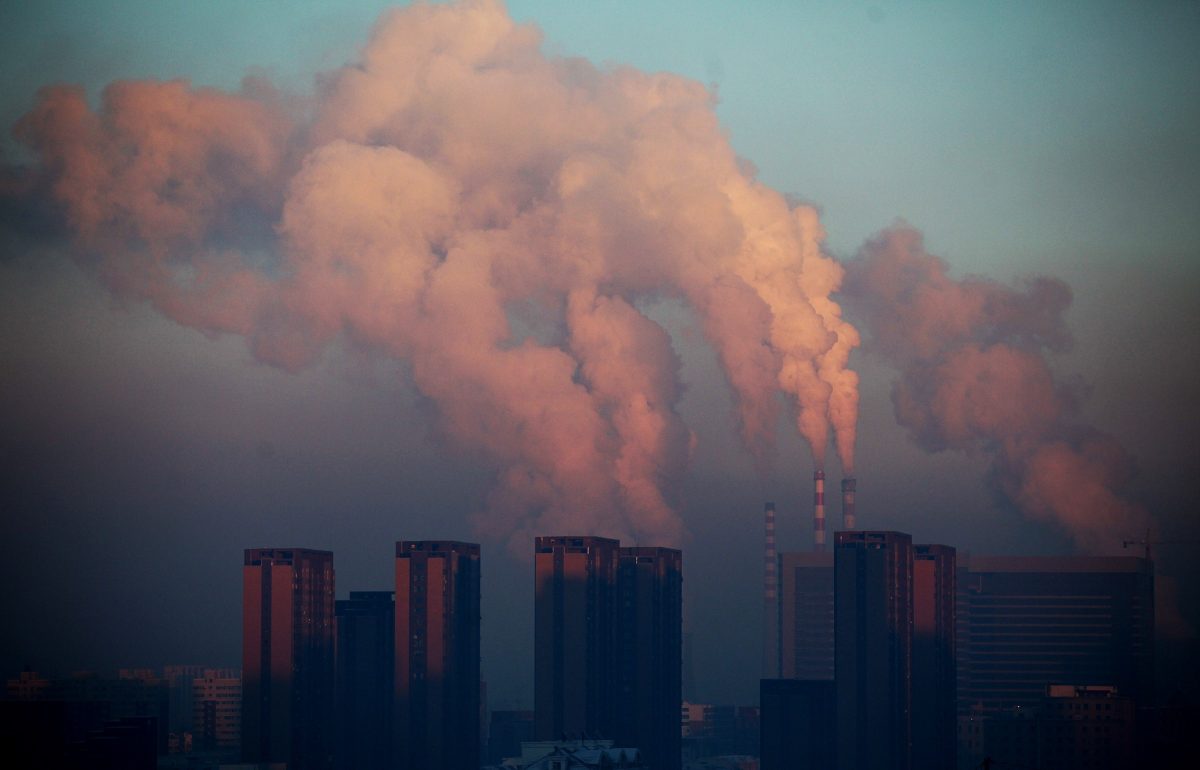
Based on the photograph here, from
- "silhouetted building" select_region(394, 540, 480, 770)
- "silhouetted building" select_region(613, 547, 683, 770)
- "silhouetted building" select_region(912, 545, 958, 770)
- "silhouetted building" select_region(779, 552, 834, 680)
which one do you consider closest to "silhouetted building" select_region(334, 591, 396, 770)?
"silhouetted building" select_region(394, 540, 480, 770)

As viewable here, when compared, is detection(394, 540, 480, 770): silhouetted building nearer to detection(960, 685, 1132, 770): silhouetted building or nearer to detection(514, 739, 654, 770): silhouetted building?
detection(514, 739, 654, 770): silhouetted building

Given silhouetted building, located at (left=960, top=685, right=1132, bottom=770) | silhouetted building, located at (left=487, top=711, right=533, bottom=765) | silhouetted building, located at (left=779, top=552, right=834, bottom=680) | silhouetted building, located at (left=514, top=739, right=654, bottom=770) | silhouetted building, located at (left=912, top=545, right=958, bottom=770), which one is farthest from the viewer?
silhouetted building, located at (left=779, top=552, right=834, bottom=680)

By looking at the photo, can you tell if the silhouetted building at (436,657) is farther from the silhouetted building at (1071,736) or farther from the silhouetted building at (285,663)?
the silhouetted building at (1071,736)

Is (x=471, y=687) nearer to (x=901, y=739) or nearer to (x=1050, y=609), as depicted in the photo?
(x=901, y=739)

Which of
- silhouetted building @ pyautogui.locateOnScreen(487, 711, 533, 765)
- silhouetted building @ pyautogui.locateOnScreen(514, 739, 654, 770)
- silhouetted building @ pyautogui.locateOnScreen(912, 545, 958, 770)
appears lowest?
silhouetted building @ pyautogui.locateOnScreen(487, 711, 533, 765)

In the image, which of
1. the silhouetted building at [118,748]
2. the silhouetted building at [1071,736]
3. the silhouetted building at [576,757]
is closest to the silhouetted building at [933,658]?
the silhouetted building at [1071,736]

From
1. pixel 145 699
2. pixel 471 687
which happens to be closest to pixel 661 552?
pixel 471 687

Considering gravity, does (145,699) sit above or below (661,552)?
below
